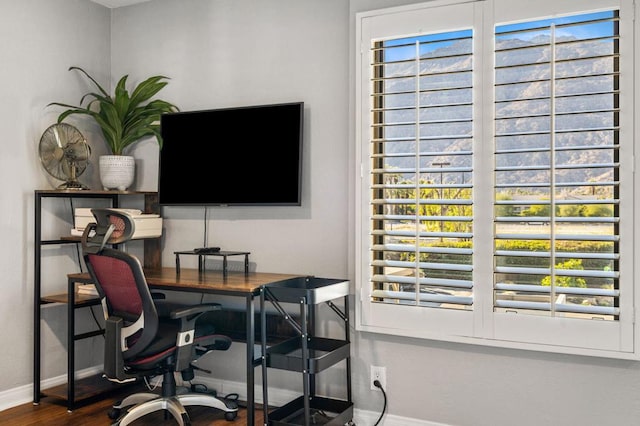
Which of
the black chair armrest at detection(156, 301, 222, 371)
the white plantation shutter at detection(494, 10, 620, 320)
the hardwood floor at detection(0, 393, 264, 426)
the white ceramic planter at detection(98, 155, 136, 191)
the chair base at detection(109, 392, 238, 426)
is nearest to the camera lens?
the white plantation shutter at detection(494, 10, 620, 320)

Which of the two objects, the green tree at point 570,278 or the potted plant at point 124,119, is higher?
the potted plant at point 124,119

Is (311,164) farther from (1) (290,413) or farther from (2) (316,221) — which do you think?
(1) (290,413)

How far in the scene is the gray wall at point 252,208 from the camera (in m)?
2.82

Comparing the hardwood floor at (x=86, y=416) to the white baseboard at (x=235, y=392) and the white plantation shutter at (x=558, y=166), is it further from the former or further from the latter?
the white plantation shutter at (x=558, y=166)

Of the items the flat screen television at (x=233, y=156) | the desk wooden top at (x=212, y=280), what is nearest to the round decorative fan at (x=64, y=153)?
the flat screen television at (x=233, y=156)

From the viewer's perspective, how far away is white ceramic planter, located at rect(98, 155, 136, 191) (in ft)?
12.3

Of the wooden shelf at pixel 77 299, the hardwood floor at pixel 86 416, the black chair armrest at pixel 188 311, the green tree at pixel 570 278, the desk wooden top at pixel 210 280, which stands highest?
the green tree at pixel 570 278

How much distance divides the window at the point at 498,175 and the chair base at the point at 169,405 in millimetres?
890

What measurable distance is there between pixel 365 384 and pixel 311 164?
4.01 ft

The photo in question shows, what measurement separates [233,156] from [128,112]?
0.88 m

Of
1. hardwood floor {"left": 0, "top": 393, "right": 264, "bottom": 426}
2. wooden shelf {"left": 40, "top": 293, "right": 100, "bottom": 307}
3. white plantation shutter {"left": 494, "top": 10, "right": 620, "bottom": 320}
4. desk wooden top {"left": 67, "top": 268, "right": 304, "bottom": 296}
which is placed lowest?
hardwood floor {"left": 0, "top": 393, "right": 264, "bottom": 426}

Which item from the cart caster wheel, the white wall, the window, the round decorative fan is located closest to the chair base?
the cart caster wheel

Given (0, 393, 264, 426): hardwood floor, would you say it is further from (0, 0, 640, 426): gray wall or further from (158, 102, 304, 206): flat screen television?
(158, 102, 304, 206): flat screen television

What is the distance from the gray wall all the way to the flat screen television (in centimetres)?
12
